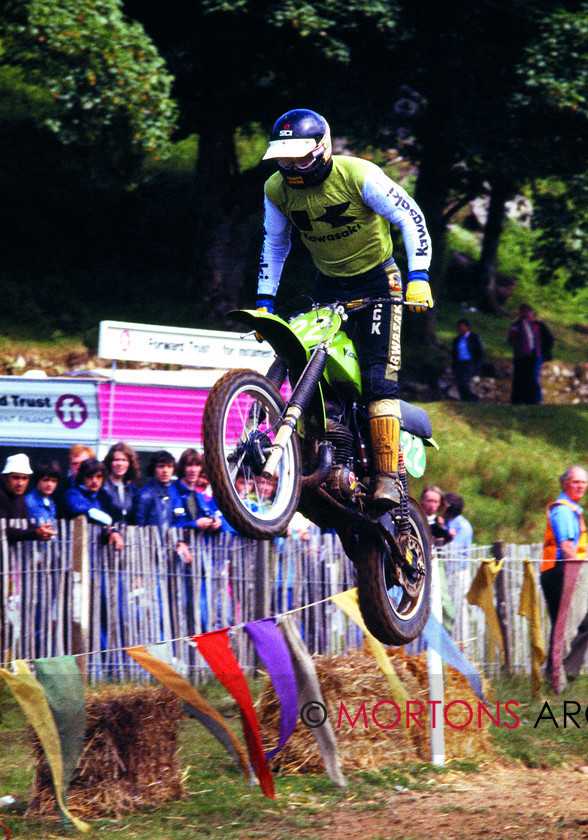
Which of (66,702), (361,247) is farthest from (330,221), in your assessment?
(66,702)

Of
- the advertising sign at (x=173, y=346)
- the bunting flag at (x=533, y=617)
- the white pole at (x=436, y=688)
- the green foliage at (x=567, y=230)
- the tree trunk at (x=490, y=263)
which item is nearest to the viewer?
the white pole at (x=436, y=688)

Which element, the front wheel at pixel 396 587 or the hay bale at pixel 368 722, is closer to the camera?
the front wheel at pixel 396 587

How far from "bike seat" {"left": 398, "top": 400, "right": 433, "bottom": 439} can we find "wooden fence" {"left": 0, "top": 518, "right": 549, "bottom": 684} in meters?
2.57

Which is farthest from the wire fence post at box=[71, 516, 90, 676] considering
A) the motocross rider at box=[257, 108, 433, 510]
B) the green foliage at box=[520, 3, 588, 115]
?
the green foliage at box=[520, 3, 588, 115]

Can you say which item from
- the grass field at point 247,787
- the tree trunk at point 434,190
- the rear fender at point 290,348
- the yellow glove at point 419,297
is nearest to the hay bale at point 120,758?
the grass field at point 247,787

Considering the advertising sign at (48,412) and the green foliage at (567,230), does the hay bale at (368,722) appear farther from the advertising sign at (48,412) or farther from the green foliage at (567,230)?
the green foliage at (567,230)

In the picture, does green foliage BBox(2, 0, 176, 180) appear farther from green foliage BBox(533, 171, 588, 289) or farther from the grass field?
the grass field

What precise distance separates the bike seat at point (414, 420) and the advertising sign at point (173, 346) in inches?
164

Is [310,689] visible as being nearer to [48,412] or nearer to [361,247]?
[361,247]

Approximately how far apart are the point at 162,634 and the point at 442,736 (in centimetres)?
247

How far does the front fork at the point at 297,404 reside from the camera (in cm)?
509

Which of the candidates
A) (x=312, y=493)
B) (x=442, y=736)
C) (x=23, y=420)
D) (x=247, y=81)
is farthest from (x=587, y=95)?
(x=312, y=493)

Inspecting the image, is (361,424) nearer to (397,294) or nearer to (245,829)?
(397,294)

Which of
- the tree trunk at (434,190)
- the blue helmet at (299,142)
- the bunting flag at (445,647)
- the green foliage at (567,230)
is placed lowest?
the bunting flag at (445,647)
